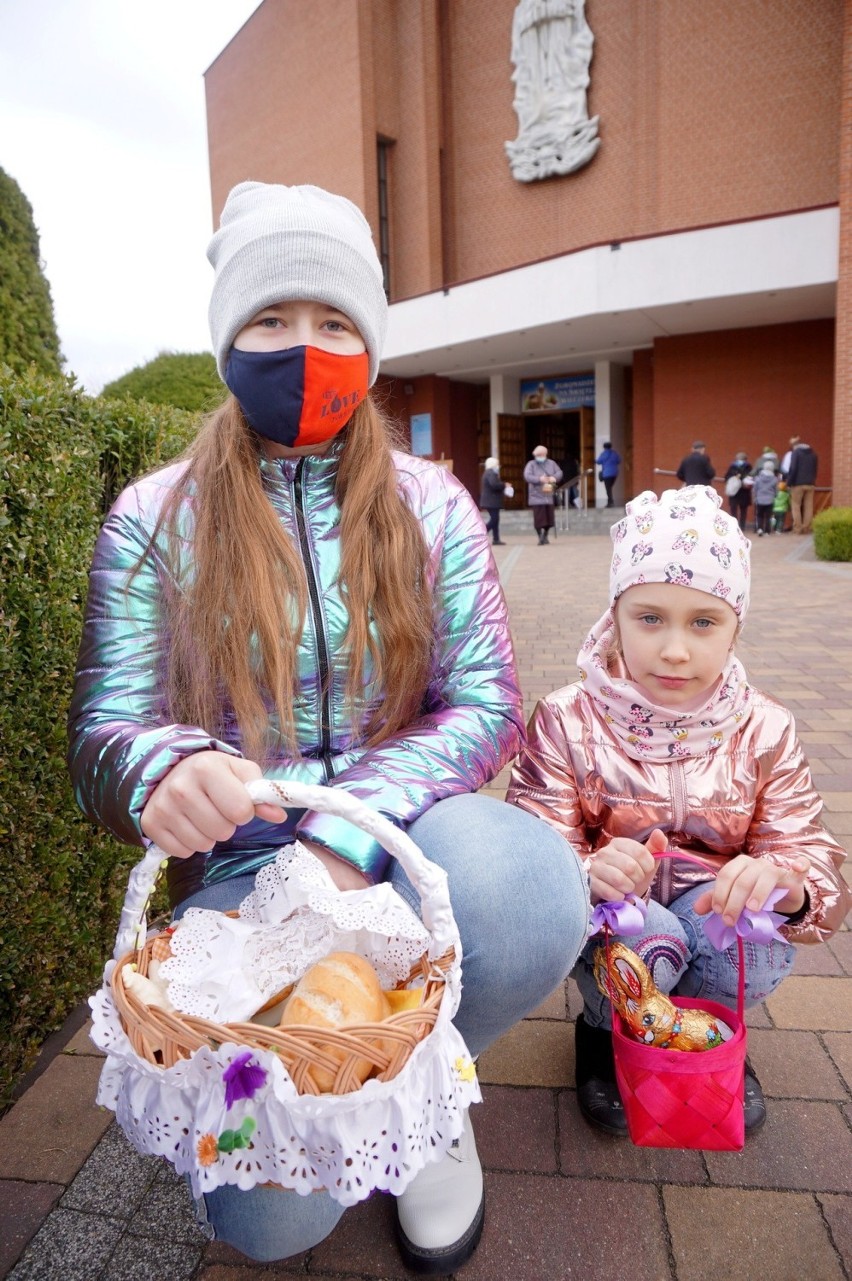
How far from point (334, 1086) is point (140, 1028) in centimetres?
25

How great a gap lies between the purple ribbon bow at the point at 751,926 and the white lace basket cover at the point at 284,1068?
638 mm

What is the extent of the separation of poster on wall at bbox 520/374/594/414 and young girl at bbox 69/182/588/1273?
22262 mm

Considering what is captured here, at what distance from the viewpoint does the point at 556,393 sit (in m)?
23.3

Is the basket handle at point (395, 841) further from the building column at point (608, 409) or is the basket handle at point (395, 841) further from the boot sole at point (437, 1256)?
the building column at point (608, 409)

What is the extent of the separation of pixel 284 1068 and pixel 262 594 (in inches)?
32.2

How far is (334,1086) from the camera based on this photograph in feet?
2.97

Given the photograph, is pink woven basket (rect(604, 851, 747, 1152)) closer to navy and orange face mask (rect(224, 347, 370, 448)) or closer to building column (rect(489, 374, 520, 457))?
navy and orange face mask (rect(224, 347, 370, 448))

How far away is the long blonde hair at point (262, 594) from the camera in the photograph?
4.91 feet

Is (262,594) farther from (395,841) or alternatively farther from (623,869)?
(623,869)

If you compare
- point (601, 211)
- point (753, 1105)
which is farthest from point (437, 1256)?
point (601, 211)

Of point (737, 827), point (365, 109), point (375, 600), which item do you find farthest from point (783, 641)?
point (365, 109)

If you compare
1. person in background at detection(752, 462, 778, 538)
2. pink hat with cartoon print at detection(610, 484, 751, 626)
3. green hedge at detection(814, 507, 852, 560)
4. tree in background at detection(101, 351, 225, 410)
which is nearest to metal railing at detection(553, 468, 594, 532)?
person in background at detection(752, 462, 778, 538)

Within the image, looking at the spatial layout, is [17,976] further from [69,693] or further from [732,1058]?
[732,1058]

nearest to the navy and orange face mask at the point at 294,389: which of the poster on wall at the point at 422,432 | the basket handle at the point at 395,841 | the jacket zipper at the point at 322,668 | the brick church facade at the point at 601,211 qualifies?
the jacket zipper at the point at 322,668
